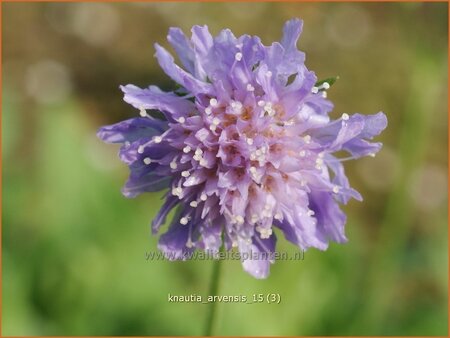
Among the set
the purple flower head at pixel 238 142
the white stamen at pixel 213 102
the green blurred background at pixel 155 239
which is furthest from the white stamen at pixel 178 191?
the green blurred background at pixel 155 239

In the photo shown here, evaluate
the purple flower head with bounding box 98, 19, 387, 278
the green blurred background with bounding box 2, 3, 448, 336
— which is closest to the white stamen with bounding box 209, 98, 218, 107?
the purple flower head with bounding box 98, 19, 387, 278

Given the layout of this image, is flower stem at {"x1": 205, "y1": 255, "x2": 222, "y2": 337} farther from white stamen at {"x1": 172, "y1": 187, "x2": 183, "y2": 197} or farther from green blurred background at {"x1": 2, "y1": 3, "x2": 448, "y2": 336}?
green blurred background at {"x1": 2, "y1": 3, "x2": 448, "y2": 336}

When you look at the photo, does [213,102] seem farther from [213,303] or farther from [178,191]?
[213,303]

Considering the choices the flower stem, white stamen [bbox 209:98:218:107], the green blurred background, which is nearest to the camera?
white stamen [bbox 209:98:218:107]

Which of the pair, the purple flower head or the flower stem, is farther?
the flower stem

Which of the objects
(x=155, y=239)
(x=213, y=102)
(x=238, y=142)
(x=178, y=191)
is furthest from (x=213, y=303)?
(x=155, y=239)

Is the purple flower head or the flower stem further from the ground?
the purple flower head

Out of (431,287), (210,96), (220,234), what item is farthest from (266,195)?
(431,287)

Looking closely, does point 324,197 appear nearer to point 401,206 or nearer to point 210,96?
point 210,96
